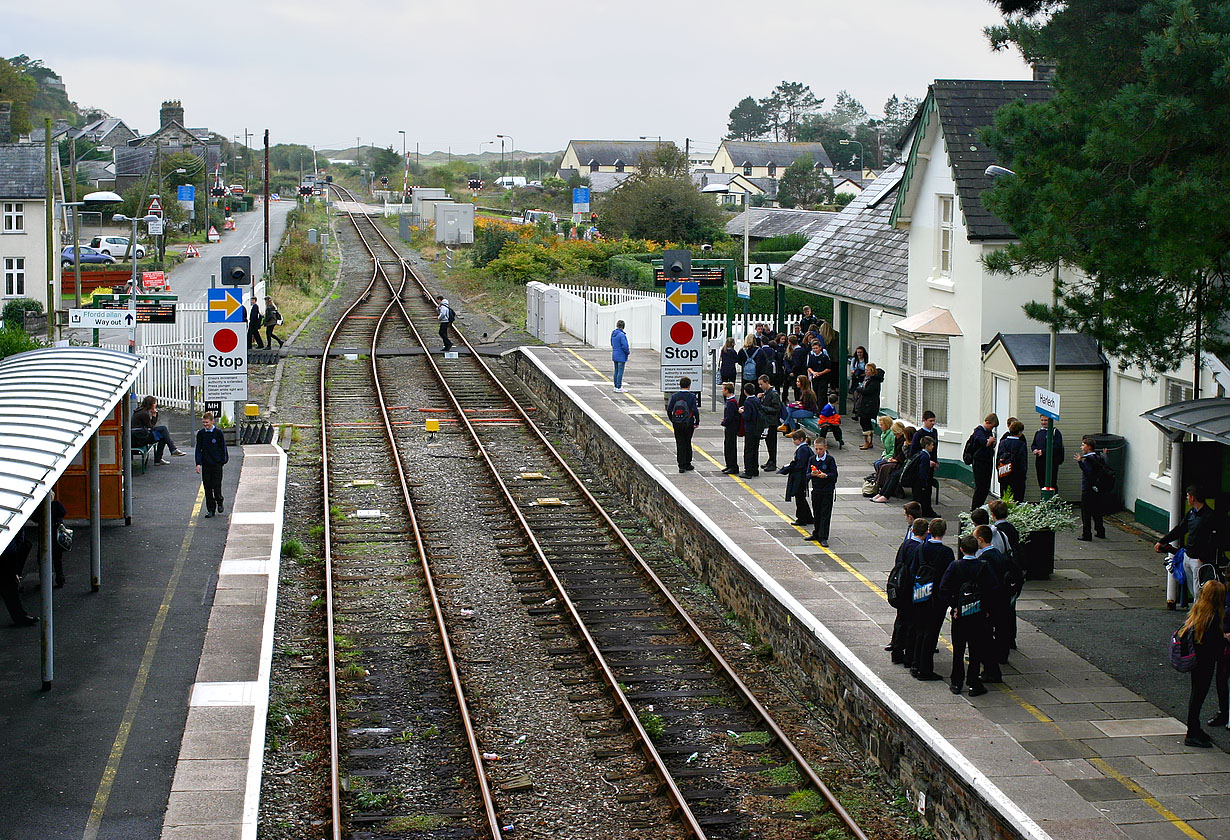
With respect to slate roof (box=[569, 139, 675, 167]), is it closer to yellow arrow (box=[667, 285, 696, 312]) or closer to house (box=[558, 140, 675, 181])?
house (box=[558, 140, 675, 181])

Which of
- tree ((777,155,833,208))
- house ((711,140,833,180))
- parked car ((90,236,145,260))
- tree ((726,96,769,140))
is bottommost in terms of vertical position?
parked car ((90,236,145,260))

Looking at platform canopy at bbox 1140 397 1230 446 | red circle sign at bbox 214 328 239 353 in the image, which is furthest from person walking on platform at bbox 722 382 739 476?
red circle sign at bbox 214 328 239 353

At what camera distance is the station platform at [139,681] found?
924 cm

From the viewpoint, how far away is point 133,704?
440 inches

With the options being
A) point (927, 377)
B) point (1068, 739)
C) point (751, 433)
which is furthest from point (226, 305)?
point (1068, 739)

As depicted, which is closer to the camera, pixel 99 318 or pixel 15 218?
pixel 99 318

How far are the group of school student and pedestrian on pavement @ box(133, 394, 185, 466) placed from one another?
13.4 metres

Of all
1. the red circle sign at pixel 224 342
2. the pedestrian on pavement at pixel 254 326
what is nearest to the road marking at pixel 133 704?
the red circle sign at pixel 224 342

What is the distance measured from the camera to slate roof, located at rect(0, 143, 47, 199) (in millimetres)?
55344

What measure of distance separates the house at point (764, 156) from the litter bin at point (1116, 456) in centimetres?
11678

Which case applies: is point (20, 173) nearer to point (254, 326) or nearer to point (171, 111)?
point (254, 326)

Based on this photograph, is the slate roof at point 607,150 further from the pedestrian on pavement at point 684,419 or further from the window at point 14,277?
the pedestrian on pavement at point 684,419

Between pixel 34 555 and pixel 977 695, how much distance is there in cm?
1133

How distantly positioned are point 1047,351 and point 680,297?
7.23m
